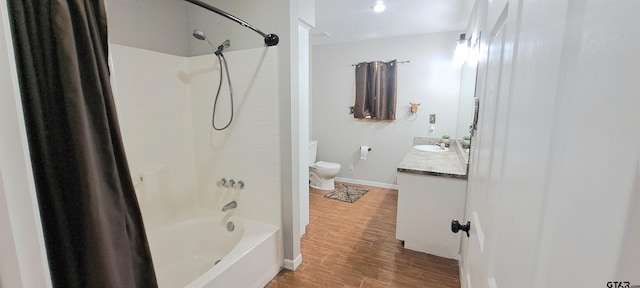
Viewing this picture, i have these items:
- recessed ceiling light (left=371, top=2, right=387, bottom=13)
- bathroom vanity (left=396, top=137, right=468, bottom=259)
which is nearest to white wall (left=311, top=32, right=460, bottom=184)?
recessed ceiling light (left=371, top=2, right=387, bottom=13)

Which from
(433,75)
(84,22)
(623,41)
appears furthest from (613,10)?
(433,75)

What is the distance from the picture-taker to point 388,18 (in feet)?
9.80

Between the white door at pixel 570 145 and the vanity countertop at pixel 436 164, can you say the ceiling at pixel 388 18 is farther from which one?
the white door at pixel 570 145

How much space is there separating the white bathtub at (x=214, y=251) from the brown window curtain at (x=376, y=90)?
264 cm

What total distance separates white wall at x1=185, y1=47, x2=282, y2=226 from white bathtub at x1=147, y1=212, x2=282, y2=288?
6.2 inches

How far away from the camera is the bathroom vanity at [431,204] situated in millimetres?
2184

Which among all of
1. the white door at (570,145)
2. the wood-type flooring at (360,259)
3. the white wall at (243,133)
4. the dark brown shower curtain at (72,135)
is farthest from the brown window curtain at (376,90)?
the dark brown shower curtain at (72,135)

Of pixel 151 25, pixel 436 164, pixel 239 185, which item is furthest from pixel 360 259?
pixel 151 25

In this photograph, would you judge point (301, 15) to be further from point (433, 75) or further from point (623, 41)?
point (433, 75)

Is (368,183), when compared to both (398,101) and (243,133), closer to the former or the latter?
(398,101)

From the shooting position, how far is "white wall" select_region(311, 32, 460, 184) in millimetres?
3666

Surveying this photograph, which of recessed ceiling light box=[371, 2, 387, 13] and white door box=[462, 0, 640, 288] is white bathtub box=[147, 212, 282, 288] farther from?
recessed ceiling light box=[371, 2, 387, 13]

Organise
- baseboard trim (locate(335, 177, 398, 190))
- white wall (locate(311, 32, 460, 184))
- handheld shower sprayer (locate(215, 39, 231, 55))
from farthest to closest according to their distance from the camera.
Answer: baseboard trim (locate(335, 177, 398, 190)) → white wall (locate(311, 32, 460, 184)) → handheld shower sprayer (locate(215, 39, 231, 55))

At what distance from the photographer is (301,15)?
2.12m
